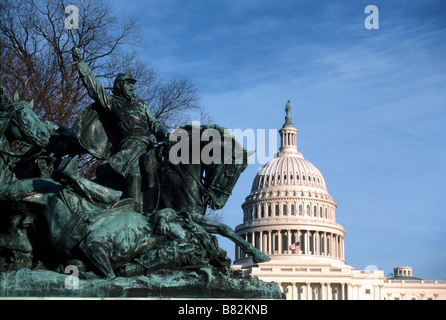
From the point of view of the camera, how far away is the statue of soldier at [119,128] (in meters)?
10.2

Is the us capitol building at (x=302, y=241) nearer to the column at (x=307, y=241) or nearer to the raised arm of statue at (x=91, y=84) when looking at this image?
the column at (x=307, y=241)

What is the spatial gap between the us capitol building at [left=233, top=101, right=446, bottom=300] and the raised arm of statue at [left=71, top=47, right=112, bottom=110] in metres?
86.6

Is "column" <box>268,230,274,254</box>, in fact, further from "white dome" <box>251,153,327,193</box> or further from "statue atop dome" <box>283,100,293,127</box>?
"statue atop dome" <box>283,100,293,127</box>

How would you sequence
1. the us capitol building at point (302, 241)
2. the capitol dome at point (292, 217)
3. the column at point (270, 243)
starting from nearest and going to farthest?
1. the us capitol building at point (302, 241)
2. the capitol dome at point (292, 217)
3. the column at point (270, 243)

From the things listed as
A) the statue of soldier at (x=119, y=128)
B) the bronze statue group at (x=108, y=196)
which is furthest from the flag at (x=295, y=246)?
the statue of soldier at (x=119, y=128)

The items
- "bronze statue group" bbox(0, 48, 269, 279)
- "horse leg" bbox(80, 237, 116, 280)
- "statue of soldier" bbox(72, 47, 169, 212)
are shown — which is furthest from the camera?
"statue of soldier" bbox(72, 47, 169, 212)

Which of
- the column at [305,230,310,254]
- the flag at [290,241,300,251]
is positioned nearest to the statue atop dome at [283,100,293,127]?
the column at [305,230,310,254]

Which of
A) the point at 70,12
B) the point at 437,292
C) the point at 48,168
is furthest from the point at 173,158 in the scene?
the point at 437,292

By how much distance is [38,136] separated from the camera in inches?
404

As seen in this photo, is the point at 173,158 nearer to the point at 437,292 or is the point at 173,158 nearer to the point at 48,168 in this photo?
the point at 48,168

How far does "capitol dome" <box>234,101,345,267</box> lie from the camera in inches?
4387
